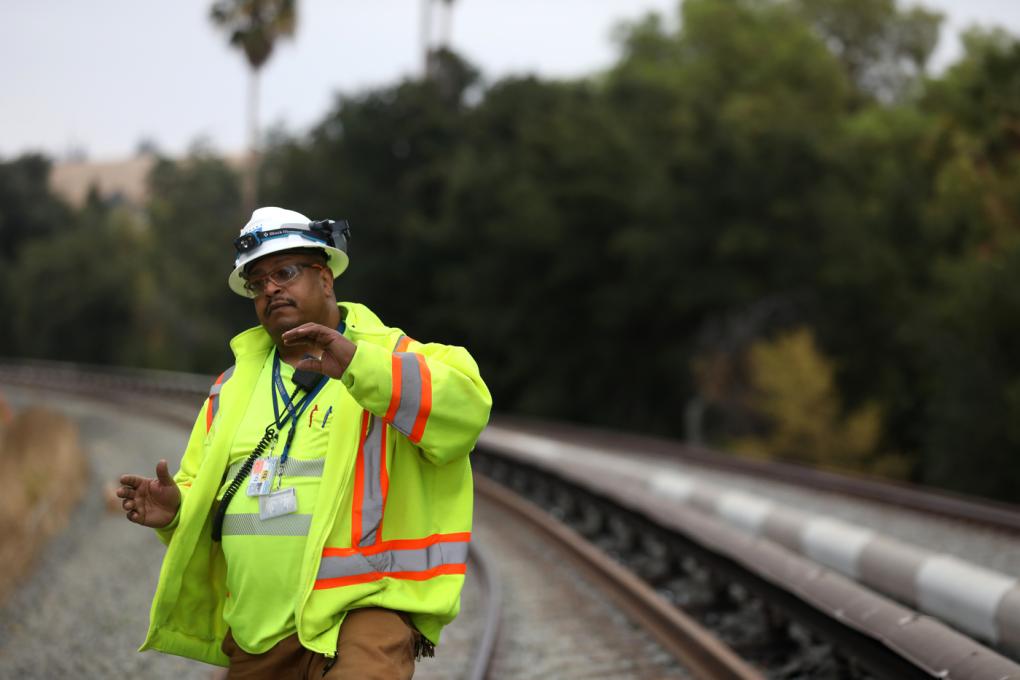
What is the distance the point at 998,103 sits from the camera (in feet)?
91.5

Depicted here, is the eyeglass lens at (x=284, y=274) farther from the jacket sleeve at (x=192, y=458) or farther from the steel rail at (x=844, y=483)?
the steel rail at (x=844, y=483)

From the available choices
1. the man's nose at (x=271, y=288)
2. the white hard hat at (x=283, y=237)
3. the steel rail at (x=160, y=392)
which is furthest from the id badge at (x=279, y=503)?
the steel rail at (x=160, y=392)

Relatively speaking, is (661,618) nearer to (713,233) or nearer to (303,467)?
(303,467)

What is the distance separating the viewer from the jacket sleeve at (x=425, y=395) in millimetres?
2781

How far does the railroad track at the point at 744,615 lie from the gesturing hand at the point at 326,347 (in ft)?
10.4

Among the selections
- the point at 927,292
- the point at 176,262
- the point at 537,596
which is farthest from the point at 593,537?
the point at 176,262

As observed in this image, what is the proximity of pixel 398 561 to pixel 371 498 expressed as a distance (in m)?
0.19

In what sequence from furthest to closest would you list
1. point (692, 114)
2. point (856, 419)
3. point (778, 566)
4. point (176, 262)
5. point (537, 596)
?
1. point (176, 262)
2. point (692, 114)
3. point (856, 419)
4. point (537, 596)
5. point (778, 566)

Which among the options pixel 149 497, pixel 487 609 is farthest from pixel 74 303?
pixel 149 497

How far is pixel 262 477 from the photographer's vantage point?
3.07 m

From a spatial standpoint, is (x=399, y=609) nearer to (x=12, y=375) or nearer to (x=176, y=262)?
(x=12, y=375)

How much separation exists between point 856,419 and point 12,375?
38.6 metres

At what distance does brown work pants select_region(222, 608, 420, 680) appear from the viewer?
9.59ft

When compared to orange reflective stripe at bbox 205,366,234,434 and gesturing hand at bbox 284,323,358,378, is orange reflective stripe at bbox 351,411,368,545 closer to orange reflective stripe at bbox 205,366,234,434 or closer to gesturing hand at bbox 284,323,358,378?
gesturing hand at bbox 284,323,358,378
